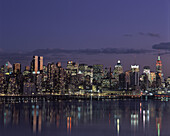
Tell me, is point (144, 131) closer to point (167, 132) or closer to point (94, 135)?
point (167, 132)

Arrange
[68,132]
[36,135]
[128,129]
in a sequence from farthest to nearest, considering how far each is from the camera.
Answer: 1. [128,129]
2. [68,132]
3. [36,135]

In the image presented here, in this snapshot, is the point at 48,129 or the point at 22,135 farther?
the point at 48,129

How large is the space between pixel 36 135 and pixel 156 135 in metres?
16.0

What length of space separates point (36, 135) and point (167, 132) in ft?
61.5

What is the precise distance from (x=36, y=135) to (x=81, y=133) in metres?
6.70

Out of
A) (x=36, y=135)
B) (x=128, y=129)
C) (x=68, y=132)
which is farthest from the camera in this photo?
(x=128, y=129)

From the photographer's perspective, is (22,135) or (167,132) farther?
(167,132)

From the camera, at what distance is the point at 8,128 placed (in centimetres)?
5772

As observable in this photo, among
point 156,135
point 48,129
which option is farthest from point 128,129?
point 48,129

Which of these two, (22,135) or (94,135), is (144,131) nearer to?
(94,135)

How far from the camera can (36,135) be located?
4984 cm

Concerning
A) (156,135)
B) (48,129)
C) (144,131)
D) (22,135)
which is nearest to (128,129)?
(144,131)

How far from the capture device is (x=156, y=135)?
5059 centimetres

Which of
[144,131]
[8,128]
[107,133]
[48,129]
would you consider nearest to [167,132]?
[144,131]
